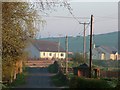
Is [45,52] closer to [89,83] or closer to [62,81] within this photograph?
[62,81]

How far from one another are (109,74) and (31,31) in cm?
3378

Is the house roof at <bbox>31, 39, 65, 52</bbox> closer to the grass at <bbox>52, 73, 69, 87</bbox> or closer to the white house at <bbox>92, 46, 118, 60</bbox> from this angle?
the white house at <bbox>92, 46, 118, 60</bbox>

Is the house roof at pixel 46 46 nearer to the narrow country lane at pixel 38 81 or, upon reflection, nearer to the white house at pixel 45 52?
the white house at pixel 45 52

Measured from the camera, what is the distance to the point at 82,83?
23.7m

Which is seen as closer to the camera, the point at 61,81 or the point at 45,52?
the point at 61,81

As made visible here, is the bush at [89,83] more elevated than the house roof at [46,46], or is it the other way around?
the house roof at [46,46]

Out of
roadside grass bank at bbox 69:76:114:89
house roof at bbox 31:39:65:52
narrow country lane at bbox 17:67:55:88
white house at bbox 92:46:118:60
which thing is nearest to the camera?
roadside grass bank at bbox 69:76:114:89

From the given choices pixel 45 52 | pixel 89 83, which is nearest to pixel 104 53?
pixel 45 52

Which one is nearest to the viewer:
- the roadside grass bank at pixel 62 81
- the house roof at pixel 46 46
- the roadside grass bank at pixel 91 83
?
the roadside grass bank at pixel 91 83

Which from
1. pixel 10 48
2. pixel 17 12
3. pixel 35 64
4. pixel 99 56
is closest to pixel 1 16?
pixel 17 12

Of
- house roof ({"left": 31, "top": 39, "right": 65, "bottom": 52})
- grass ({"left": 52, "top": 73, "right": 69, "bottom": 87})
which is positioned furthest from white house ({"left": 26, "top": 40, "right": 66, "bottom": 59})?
grass ({"left": 52, "top": 73, "right": 69, "bottom": 87})

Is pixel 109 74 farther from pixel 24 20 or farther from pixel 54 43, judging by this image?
pixel 54 43

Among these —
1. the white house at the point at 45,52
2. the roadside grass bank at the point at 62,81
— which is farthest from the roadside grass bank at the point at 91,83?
the white house at the point at 45,52

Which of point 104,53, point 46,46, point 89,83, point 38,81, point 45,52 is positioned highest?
point 46,46
